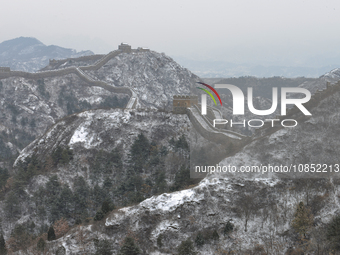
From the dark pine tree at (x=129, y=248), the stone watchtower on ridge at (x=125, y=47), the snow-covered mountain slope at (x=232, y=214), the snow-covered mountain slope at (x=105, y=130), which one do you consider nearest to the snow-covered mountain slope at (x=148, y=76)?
the stone watchtower on ridge at (x=125, y=47)

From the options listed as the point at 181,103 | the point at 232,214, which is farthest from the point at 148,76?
the point at 232,214

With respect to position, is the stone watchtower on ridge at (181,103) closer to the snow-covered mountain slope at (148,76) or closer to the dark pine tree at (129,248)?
the dark pine tree at (129,248)

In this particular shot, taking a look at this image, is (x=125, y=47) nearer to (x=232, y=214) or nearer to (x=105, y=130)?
(x=105, y=130)

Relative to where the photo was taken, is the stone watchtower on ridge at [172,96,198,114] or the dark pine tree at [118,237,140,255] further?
the stone watchtower on ridge at [172,96,198,114]

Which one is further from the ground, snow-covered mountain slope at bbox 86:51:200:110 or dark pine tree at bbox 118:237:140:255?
snow-covered mountain slope at bbox 86:51:200:110

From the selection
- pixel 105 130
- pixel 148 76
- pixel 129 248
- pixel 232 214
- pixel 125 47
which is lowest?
pixel 129 248

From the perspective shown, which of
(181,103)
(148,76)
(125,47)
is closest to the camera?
(181,103)

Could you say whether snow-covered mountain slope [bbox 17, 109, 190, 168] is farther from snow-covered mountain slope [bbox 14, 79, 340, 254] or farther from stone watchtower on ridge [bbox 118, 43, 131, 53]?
stone watchtower on ridge [bbox 118, 43, 131, 53]

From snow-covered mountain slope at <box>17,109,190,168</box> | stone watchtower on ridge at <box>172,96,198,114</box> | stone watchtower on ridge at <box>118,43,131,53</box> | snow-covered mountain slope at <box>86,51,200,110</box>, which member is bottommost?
snow-covered mountain slope at <box>17,109,190,168</box>

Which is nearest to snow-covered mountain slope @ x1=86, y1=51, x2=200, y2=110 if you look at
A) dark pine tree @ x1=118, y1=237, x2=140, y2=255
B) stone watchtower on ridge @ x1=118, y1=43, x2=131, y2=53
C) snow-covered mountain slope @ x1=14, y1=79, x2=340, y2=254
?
stone watchtower on ridge @ x1=118, y1=43, x2=131, y2=53

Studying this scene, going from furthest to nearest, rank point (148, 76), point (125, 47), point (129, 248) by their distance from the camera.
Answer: point (125, 47) < point (148, 76) < point (129, 248)

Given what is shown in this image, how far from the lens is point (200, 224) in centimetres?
3878

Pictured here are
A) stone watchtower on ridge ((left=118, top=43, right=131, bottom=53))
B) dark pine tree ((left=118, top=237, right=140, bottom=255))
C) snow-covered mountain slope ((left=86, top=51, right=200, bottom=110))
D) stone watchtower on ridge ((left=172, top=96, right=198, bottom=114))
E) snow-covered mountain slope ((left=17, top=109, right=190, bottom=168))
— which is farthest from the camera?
stone watchtower on ridge ((left=118, top=43, right=131, bottom=53))

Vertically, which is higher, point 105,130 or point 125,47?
point 125,47
